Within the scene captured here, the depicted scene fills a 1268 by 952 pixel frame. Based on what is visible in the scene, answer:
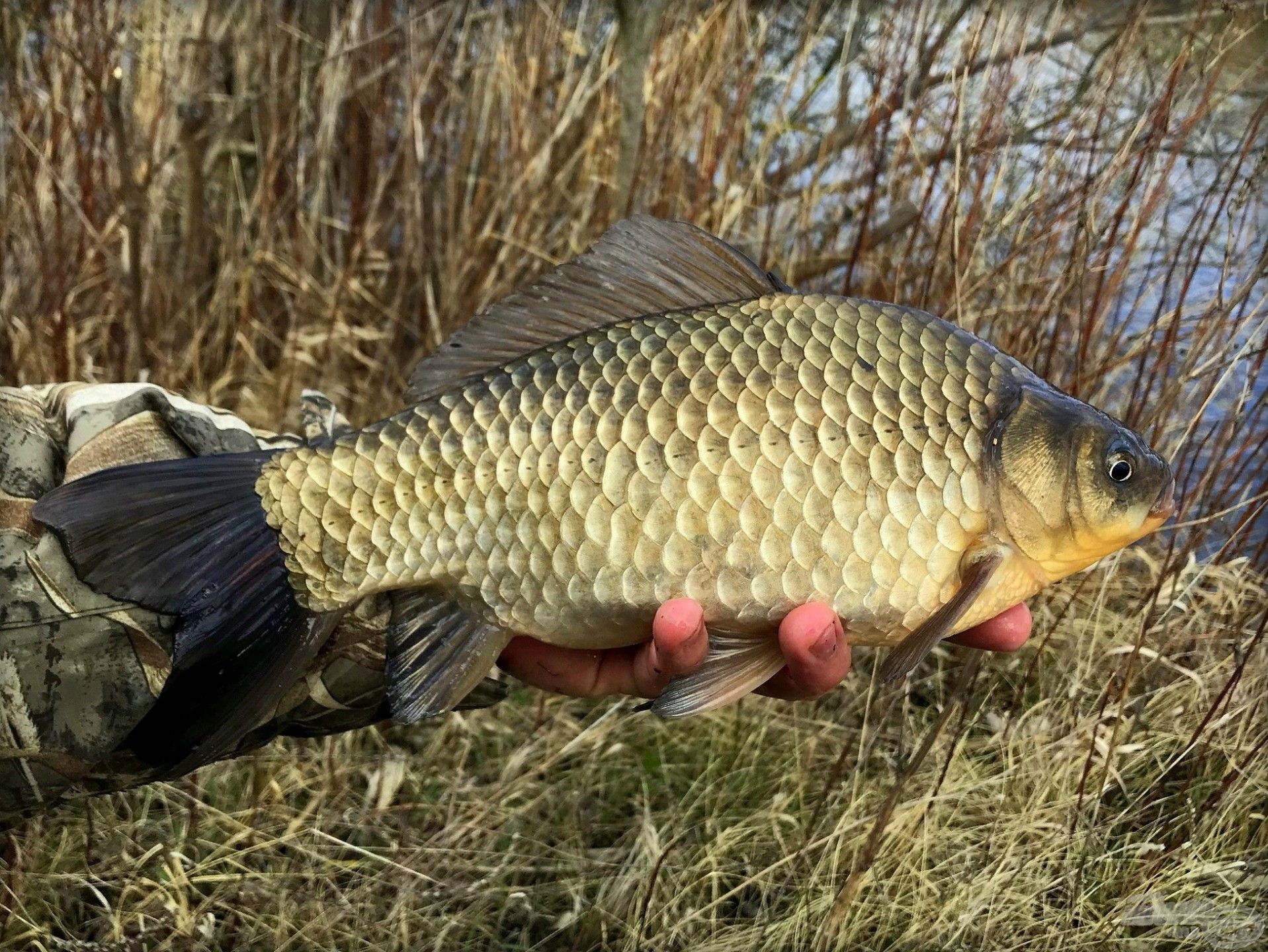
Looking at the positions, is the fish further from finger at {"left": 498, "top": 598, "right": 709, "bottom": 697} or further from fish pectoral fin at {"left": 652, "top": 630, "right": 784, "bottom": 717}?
finger at {"left": 498, "top": 598, "right": 709, "bottom": 697}

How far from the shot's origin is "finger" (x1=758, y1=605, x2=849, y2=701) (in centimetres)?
123

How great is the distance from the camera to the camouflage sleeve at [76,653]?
1.30m

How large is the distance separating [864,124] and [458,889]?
1.95m

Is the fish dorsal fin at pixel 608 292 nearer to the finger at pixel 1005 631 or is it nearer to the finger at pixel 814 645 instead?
the finger at pixel 814 645

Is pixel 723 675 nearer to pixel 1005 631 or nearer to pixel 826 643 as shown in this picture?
Result: pixel 826 643

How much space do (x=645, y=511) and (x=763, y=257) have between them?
71.7 inches

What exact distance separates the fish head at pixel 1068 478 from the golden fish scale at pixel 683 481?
0.10ft

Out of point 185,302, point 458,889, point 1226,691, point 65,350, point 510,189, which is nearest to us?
point 1226,691

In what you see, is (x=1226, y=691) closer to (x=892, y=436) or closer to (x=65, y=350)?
(x=892, y=436)

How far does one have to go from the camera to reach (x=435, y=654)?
1.31 m

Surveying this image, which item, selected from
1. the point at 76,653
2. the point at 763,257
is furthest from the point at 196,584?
the point at 763,257

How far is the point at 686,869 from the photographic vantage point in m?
1.98

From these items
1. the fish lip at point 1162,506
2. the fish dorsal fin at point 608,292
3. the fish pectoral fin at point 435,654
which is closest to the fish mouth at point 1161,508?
the fish lip at point 1162,506

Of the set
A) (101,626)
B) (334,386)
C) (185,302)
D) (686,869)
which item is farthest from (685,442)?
(185,302)
